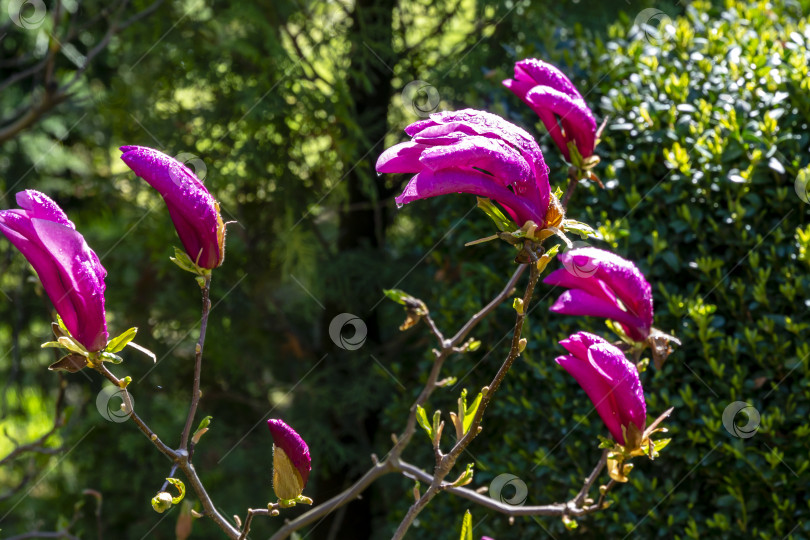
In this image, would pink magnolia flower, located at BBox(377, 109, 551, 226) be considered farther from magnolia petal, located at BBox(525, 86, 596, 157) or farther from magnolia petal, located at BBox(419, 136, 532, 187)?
magnolia petal, located at BBox(525, 86, 596, 157)

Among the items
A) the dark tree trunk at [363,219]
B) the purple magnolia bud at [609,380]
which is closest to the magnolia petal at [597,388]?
the purple magnolia bud at [609,380]

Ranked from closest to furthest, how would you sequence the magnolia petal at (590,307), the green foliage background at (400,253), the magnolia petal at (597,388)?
1. the magnolia petal at (597,388)
2. the magnolia petal at (590,307)
3. the green foliage background at (400,253)

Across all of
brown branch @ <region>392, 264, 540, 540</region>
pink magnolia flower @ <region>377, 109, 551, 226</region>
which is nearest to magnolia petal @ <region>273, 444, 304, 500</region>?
brown branch @ <region>392, 264, 540, 540</region>

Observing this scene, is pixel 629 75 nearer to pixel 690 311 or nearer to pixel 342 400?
pixel 690 311

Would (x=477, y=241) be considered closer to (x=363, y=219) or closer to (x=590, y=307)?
(x=590, y=307)

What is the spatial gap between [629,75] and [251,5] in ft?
4.60

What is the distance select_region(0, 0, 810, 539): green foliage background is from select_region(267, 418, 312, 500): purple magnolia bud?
94 cm

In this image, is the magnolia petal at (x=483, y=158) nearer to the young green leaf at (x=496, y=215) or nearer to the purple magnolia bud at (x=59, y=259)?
the young green leaf at (x=496, y=215)

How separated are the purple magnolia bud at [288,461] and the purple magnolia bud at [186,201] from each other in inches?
9.8

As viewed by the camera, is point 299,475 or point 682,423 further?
point 682,423

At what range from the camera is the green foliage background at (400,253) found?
6.11 feet

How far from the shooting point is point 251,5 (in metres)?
2.95

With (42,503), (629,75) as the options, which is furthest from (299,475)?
(42,503)

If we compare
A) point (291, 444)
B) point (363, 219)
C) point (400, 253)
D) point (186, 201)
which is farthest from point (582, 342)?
point (363, 219)
